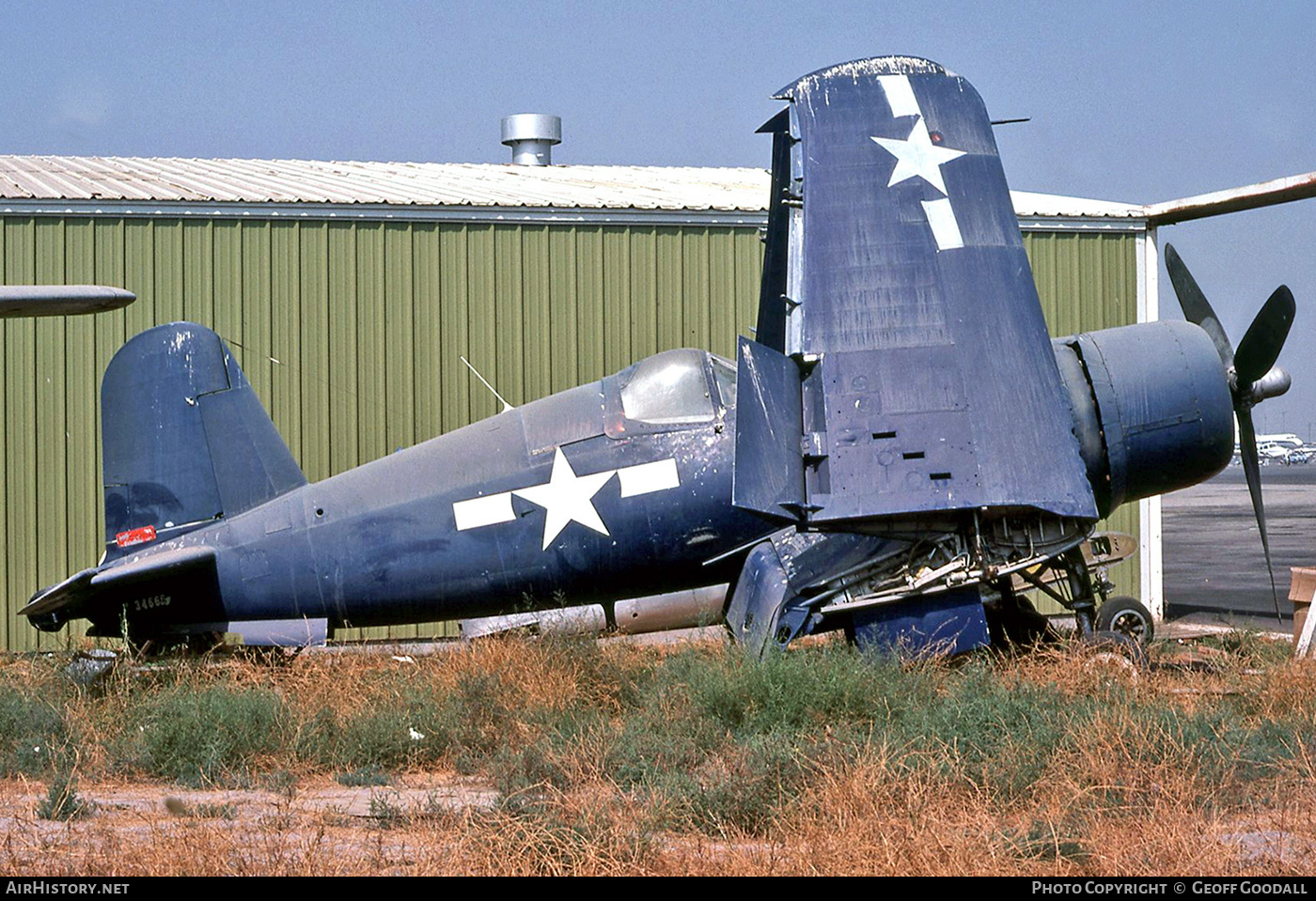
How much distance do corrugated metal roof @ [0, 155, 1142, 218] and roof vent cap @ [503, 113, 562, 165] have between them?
129 cm

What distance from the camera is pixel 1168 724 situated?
7312 millimetres

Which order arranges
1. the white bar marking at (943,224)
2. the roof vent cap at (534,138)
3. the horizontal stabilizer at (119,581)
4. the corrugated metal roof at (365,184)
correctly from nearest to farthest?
1. the white bar marking at (943,224)
2. the horizontal stabilizer at (119,581)
3. the corrugated metal roof at (365,184)
4. the roof vent cap at (534,138)

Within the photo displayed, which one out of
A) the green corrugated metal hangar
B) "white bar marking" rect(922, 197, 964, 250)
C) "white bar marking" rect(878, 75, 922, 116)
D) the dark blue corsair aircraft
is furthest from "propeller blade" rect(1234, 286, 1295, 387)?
the green corrugated metal hangar

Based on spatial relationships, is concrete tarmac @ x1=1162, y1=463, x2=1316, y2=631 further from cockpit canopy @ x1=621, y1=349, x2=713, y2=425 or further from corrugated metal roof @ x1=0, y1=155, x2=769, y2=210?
corrugated metal roof @ x1=0, y1=155, x2=769, y2=210

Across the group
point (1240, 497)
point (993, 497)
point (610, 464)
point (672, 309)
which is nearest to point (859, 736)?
point (993, 497)

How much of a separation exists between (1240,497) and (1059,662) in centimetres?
5611

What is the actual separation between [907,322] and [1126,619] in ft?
9.26

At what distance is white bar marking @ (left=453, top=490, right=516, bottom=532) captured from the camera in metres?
9.96

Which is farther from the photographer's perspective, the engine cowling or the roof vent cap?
the roof vent cap

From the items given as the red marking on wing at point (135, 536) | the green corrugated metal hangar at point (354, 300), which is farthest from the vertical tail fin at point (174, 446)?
the green corrugated metal hangar at point (354, 300)

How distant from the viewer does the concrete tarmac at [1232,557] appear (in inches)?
674

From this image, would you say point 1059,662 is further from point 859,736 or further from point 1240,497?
point 1240,497

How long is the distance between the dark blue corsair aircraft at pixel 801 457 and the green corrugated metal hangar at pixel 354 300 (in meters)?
3.43

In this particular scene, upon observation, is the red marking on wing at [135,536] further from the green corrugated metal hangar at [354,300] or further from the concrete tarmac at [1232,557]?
the concrete tarmac at [1232,557]
